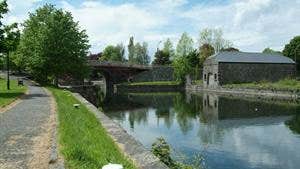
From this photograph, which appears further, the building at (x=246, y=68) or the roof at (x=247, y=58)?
the roof at (x=247, y=58)

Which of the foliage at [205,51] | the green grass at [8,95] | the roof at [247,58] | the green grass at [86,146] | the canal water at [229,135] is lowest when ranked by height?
the canal water at [229,135]

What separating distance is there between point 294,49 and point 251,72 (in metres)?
25.9

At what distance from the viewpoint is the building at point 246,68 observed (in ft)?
255

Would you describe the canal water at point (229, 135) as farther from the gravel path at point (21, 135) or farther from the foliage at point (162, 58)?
the foliage at point (162, 58)

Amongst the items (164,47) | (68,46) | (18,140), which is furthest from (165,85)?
(18,140)

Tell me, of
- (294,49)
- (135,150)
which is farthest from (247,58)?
(135,150)

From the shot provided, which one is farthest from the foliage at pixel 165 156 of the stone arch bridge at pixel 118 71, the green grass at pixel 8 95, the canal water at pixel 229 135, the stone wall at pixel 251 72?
the stone arch bridge at pixel 118 71

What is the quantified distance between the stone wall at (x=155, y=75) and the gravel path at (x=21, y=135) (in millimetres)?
77385

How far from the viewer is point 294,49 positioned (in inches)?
3915

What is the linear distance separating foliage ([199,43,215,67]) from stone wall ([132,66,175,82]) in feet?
23.5

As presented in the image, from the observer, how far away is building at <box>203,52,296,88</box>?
7776 centimetres

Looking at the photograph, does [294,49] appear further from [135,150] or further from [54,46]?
[135,150]

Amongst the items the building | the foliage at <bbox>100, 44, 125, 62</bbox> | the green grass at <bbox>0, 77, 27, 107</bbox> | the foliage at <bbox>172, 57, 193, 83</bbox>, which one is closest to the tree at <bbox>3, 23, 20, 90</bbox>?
the green grass at <bbox>0, 77, 27, 107</bbox>

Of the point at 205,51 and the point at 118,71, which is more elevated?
the point at 205,51
